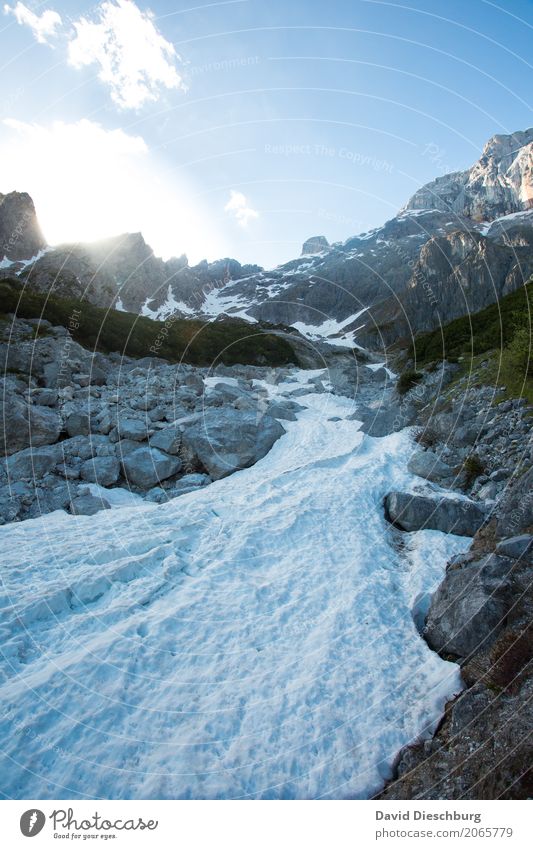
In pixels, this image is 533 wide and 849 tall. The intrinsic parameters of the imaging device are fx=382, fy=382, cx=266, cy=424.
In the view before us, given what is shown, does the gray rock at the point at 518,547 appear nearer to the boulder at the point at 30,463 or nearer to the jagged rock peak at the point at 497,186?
the boulder at the point at 30,463

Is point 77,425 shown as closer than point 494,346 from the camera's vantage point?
Yes

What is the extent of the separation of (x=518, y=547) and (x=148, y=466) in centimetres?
1476

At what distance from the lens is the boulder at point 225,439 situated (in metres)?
19.8

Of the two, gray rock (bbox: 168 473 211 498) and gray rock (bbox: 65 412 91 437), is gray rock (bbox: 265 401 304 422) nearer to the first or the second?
gray rock (bbox: 168 473 211 498)

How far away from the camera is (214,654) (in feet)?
27.9

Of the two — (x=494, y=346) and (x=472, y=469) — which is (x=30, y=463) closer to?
(x=472, y=469)

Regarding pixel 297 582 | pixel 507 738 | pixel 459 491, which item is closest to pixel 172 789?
pixel 507 738

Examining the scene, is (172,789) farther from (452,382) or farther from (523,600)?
(452,382)

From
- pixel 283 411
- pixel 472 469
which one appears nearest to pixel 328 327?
pixel 283 411

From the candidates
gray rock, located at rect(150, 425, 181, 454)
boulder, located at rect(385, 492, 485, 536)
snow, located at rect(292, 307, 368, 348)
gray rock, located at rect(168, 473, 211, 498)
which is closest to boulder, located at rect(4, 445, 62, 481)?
gray rock, located at rect(150, 425, 181, 454)

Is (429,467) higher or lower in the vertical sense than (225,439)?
higher

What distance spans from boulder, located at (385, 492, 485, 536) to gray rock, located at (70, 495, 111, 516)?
1126cm

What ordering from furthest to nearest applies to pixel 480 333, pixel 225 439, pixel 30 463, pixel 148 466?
pixel 480 333
pixel 225 439
pixel 148 466
pixel 30 463

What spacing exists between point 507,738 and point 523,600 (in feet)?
9.66
